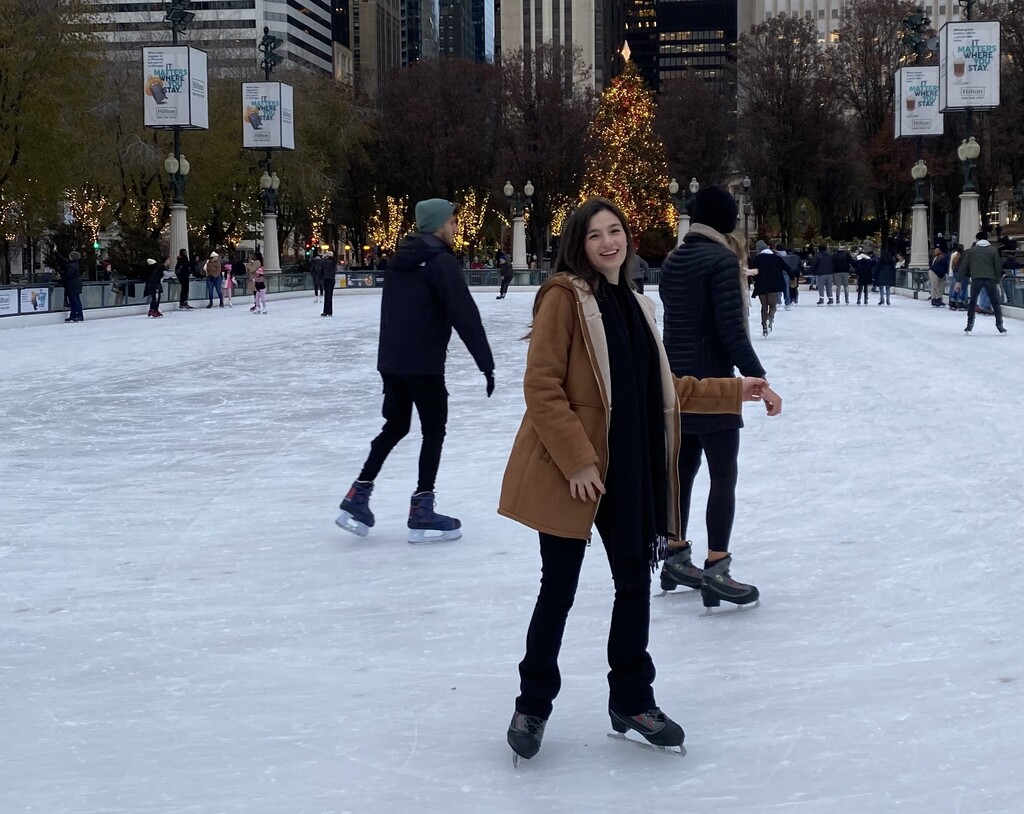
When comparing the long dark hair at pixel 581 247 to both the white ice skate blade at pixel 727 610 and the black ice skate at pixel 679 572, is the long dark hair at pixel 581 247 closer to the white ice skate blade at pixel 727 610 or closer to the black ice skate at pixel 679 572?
the white ice skate blade at pixel 727 610

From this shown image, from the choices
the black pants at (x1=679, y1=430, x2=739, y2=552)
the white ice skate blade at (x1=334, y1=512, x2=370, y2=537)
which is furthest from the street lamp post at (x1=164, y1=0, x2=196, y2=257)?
the black pants at (x1=679, y1=430, x2=739, y2=552)

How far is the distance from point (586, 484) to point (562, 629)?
490 mm

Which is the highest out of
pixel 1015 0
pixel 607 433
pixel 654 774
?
pixel 1015 0

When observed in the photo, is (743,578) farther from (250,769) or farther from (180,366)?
(180,366)

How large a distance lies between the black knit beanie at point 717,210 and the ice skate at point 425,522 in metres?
2.26

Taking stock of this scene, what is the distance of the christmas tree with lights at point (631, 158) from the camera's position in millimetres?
71625

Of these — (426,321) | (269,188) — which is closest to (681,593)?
(426,321)

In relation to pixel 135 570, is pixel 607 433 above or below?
above

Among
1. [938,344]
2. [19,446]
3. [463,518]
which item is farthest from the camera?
[938,344]

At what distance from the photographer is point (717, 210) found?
5230 millimetres

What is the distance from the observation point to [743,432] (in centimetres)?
1100

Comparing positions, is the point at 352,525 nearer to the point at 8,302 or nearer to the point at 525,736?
the point at 525,736

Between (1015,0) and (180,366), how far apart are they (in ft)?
156

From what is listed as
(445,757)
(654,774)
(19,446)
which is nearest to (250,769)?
(445,757)
